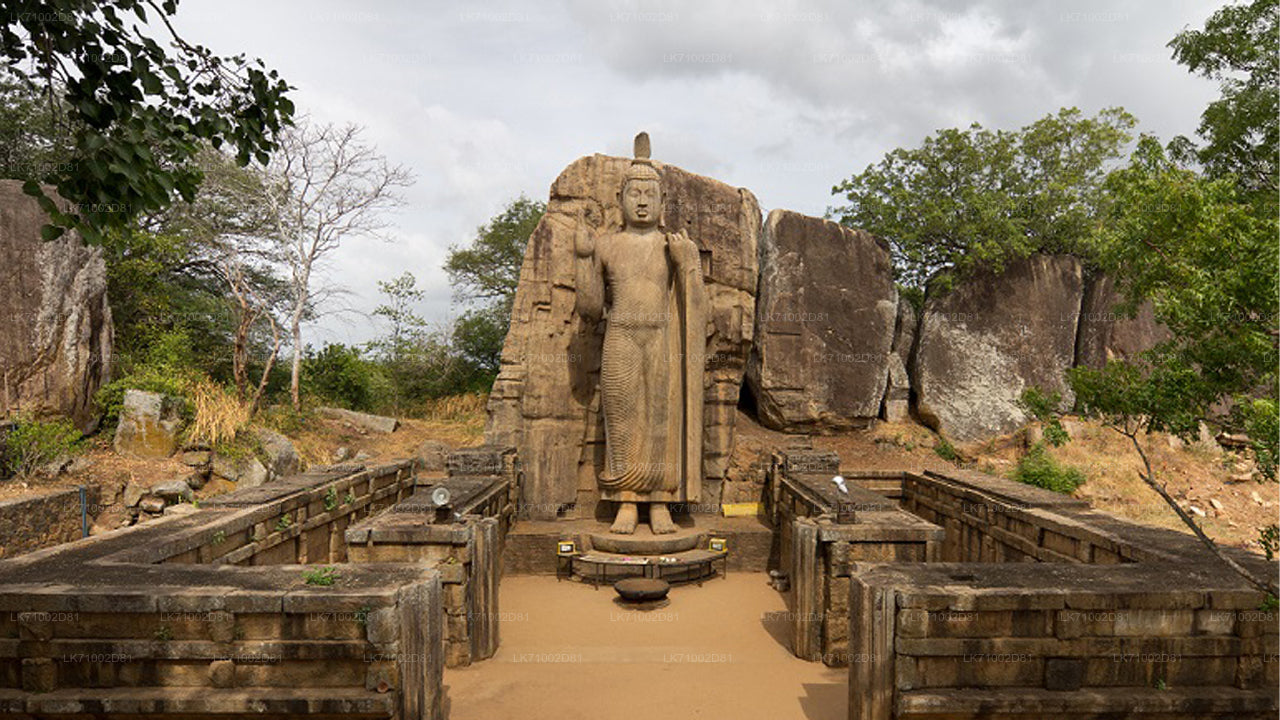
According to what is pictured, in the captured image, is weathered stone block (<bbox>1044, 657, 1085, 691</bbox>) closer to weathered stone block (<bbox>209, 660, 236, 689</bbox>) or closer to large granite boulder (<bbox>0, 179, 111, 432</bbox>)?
weathered stone block (<bbox>209, 660, 236, 689</bbox>)

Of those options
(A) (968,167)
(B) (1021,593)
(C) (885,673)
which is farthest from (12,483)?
(A) (968,167)

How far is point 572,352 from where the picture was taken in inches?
413

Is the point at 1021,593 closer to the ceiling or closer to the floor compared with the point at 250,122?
closer to the floor

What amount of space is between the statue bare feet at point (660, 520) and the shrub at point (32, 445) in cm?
776

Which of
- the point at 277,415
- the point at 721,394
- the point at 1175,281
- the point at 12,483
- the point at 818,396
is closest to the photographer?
the point at 1175,281

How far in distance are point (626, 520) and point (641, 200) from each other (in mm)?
4175

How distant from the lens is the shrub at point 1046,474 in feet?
38.6

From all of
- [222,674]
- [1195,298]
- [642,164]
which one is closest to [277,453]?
[642,164]

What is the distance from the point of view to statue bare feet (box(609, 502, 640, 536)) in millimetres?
8773

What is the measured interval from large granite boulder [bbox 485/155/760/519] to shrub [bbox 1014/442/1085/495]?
5495 mm

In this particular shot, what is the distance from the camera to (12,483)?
8586mm

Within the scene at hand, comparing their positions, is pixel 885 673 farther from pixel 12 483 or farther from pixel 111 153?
pixel 12 483

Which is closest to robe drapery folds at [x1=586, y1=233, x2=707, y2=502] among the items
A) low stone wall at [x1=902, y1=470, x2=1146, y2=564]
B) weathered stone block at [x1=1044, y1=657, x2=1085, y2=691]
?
low stone wall at [x1=902, y1=470, x2=1146, y2=564]

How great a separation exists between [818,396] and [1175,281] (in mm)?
10196
